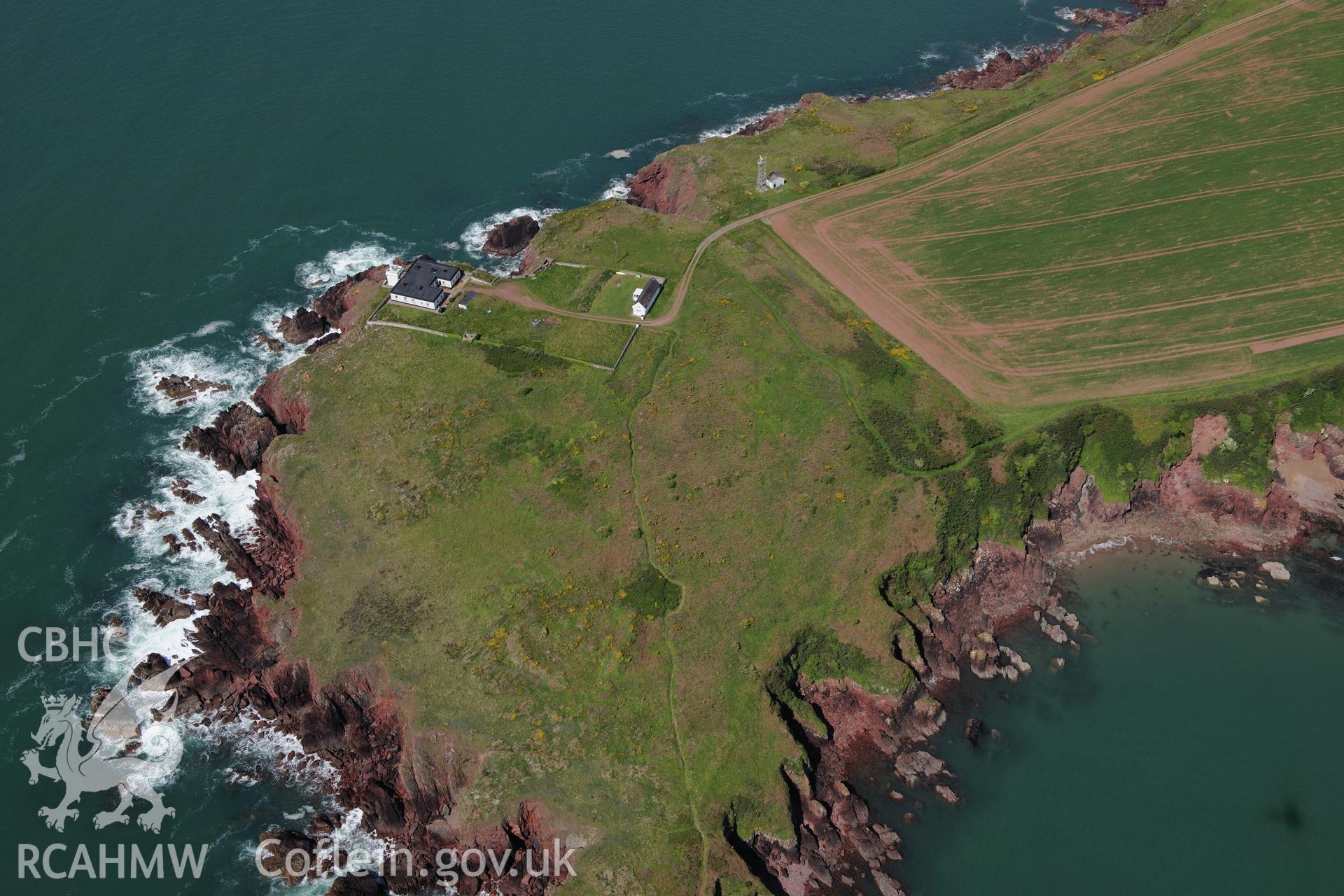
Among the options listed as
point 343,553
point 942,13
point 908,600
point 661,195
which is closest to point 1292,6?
point 942,13

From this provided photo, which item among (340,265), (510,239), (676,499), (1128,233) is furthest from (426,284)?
(1128,233)

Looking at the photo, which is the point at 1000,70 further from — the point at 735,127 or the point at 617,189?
the point at 617,189

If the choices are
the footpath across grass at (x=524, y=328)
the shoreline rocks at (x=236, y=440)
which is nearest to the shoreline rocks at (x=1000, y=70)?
the footpath across grass at (x=524, y=328)

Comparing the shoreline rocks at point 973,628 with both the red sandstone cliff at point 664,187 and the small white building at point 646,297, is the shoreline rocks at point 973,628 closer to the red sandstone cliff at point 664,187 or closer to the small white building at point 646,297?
the small white building at point 646,297

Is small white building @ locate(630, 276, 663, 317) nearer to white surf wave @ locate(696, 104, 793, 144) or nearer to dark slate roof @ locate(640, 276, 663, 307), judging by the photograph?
dark slate roof @ locate(640, 276, 663, 307)

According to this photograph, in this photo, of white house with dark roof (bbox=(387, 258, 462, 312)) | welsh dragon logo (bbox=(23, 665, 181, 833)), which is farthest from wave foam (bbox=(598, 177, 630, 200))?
welsh dragon logo (bbox=(23, 665, 181, 833))

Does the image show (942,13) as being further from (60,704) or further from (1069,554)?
(60,704)
